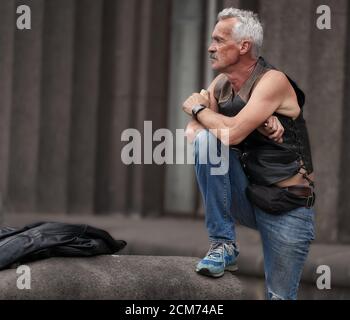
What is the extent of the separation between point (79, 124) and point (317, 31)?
3674 mm

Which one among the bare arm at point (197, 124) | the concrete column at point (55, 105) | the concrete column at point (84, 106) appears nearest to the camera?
the bare arm at point (197, 124)

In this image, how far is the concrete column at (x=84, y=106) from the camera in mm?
9906

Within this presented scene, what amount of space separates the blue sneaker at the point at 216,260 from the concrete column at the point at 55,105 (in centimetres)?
588

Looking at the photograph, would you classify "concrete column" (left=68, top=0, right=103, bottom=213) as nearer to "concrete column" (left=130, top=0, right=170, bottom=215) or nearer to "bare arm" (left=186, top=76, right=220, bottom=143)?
"concrete column" (left=130, top=0, right=170, bottom=215)

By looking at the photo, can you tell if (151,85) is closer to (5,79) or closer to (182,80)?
(182,80)

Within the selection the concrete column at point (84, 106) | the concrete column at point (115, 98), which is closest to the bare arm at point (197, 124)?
the concrete column at point (115, 98)

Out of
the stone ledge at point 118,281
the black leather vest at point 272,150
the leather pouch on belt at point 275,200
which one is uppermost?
the black leather vest at point 272,150

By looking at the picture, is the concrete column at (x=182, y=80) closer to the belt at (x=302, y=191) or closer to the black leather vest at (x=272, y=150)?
the black leather vest at (x=272, y=150)

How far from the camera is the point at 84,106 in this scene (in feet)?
33.1

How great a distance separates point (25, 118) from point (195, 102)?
20.2ft

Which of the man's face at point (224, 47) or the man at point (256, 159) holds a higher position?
the man's face at point (224, 47)

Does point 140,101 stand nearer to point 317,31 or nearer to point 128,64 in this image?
point 128,64

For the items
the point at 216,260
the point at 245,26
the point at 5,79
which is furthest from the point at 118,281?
the point at 5,79

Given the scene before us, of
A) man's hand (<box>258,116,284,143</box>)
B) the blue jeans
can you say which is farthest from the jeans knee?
man's hand (<box>258,116,284,143</box>)
